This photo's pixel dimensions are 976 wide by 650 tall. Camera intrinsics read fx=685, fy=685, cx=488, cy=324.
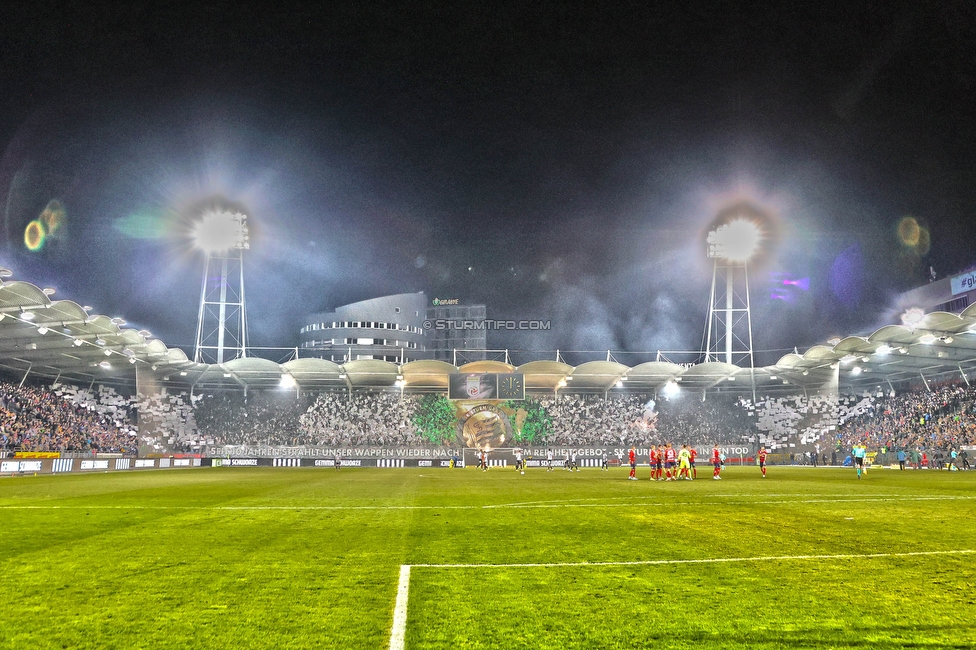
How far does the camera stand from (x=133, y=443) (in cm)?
5538

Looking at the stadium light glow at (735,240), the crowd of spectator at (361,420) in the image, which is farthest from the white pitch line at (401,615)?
the stadium light glow at (735,240)

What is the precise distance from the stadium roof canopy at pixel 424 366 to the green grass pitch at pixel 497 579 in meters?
28.4

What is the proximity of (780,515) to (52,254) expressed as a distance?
47290mm

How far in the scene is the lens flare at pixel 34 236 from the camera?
40.0 metres

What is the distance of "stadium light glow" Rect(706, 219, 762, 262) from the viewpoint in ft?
194

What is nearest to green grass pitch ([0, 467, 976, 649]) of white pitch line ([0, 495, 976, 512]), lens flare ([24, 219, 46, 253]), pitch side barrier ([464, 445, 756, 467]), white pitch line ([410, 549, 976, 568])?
white pitch line ([410, 549, 976, 568])

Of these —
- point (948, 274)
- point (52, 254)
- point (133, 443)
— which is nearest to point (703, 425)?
point (948, 274)

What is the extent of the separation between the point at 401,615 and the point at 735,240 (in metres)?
59.4

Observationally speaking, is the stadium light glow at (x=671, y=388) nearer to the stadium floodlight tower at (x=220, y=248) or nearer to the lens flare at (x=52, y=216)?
the stadium floodlight tower at (x=220, y=248)

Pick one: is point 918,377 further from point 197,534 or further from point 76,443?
point 76,443

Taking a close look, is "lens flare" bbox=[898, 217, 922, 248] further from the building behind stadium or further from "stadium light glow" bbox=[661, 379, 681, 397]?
the building behind stadium

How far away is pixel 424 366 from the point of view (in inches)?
2276

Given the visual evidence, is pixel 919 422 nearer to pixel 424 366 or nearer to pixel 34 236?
pixel 424 366

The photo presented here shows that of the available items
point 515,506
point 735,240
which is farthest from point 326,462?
point 515,506
